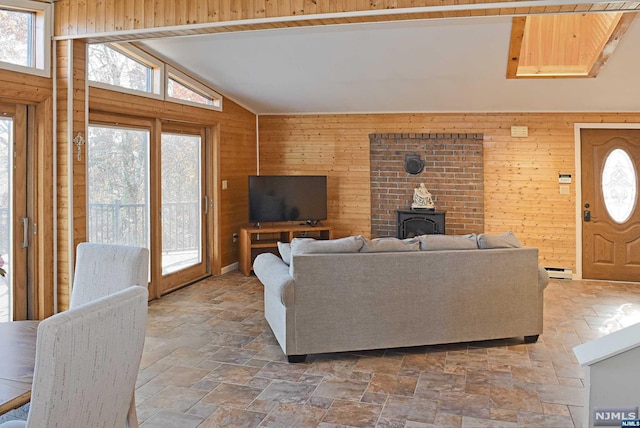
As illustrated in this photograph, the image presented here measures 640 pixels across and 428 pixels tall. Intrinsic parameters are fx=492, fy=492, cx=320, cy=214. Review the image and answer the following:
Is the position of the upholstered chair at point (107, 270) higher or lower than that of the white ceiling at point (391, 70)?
lower

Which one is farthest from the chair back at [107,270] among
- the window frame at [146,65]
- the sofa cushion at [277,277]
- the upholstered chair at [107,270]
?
the window frame at [146,65]

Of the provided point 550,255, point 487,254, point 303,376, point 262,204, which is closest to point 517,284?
point 487,254

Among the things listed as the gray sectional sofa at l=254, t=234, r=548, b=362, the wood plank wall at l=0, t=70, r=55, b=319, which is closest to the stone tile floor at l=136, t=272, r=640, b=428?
the gray sectional sofa at l=254, t=234, r=548, b=362

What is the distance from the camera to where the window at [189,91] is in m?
5.79

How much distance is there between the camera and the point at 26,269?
4.05m

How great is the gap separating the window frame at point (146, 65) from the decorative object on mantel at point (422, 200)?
3.74 meters

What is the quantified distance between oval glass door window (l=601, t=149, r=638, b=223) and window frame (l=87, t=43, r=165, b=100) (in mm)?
5805

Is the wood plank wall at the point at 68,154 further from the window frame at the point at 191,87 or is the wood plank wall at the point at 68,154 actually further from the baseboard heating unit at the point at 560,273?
the baseboard heating unit at the point at 560,273

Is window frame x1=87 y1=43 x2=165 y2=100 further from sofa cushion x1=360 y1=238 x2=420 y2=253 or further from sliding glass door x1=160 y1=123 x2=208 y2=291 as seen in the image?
sofa cushion x1=360 y1=238 x2=420 y2=253

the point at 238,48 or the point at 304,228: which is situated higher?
the point at 238,48

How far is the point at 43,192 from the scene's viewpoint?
4.00 meters

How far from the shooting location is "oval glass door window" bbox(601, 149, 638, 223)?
6574 millimetres

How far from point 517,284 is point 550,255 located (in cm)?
334

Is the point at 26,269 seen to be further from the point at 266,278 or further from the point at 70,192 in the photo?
the point at 266,278
